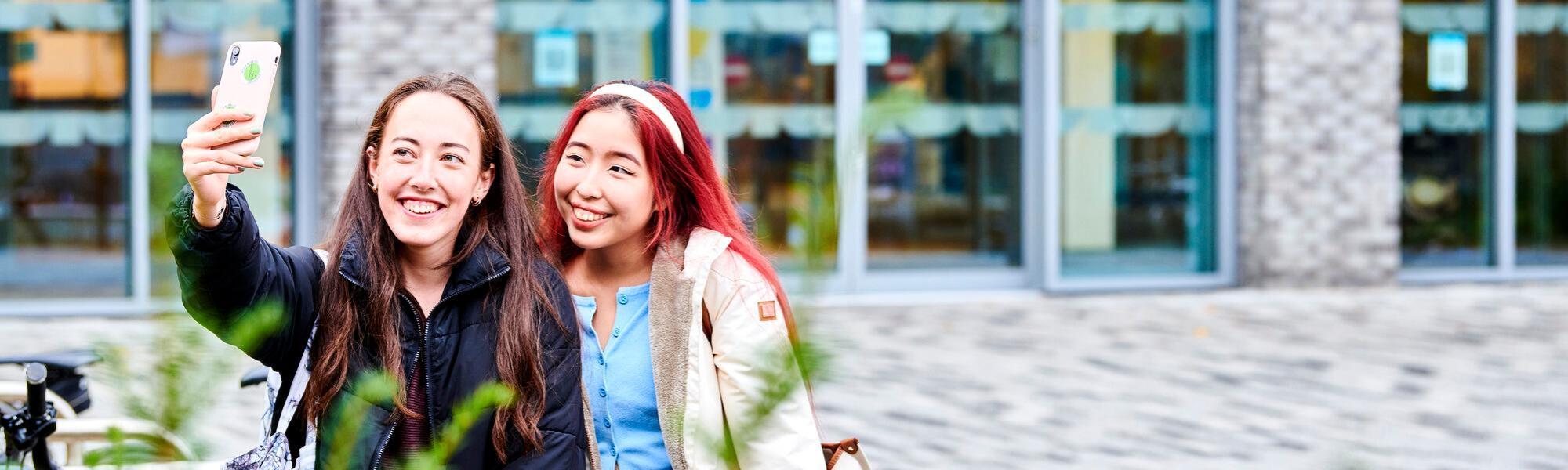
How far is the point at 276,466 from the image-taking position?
186cm

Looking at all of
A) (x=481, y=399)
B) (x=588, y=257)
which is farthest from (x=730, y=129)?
(x=481, y=399)

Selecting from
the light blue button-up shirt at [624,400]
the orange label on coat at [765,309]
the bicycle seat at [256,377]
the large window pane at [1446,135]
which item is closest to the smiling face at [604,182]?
the light blue button-up shirt at [624,400]

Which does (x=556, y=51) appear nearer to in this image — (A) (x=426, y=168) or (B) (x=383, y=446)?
(A) (x=426, y=168)

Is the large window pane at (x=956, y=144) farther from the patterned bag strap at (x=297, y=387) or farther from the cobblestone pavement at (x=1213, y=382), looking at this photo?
the patterned bag strap at (x=297, y=387)

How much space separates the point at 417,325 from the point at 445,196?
17 cm

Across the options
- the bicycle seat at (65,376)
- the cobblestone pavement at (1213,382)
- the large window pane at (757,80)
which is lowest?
the cobblestone pavement at (1213,382)

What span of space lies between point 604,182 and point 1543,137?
9772 millimetres

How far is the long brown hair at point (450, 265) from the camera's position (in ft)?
6.25

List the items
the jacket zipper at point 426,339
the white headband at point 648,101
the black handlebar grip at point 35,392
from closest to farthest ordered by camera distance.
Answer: the jacket zipper at point 426,339, the white headband at point 648,101, the black handlebar grip at point 35,392

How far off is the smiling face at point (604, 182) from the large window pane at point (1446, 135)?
28.9ft

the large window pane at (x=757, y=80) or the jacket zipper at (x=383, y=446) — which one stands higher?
the large window pane at (x=757, y=80)

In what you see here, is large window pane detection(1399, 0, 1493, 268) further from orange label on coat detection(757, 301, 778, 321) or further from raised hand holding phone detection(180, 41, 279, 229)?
raised hand holding phone detection(180, 41, 279, 229)

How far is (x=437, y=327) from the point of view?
2006 millimetres

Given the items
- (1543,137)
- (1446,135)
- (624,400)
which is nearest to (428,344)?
(624,400)
